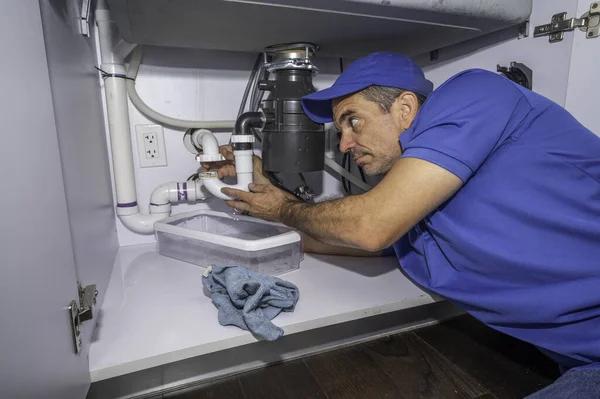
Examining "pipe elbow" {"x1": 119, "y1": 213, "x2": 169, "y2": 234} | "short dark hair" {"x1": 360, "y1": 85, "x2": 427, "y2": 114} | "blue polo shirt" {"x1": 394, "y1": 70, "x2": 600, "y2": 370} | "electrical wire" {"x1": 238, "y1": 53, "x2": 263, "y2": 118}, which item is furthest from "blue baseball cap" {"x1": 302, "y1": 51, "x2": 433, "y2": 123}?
"pipe elbow" {"x1": 119, "y1": 213, "x2": 169, "y2": 234}

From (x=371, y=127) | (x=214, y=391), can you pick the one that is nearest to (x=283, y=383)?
(x=214, y=391)

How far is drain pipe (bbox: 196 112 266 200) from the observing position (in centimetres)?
93

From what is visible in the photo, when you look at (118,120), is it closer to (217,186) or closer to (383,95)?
(217,186)

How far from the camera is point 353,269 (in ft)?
3.08

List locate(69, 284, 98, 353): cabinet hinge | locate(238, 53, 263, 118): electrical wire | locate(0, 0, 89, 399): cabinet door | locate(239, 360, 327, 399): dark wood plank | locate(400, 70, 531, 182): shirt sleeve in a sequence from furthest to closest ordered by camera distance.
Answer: locate(238, 53, 263, 118): electrical wire, locate(239, 360, 327, 399): dark wood plank, locate(400, 70, 531, 182): shirt sleeve, locate(69, 284, 98, 353): cabinet hinge, locate(0, 0, 89, 399): cabinet door

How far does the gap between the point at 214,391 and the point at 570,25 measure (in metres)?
1.19

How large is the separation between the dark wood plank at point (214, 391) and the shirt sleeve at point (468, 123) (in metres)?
0.71

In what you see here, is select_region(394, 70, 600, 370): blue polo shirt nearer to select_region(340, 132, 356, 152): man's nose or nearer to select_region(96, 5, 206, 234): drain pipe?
select_region(340, 132, 356, 152): man's nose

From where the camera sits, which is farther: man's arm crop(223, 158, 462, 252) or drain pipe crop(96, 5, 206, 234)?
drain pipe crop(96, 5, 206, 234)

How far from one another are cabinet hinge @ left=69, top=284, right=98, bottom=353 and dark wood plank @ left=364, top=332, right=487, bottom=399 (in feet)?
2.41

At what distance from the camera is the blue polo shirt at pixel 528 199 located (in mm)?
630

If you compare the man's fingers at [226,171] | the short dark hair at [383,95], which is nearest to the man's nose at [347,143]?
the short dark hair at [383,95]

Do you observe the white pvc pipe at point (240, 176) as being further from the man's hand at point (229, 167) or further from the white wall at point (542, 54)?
the white wall at point (542, 54)

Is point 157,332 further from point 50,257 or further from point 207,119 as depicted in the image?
point 207,119
